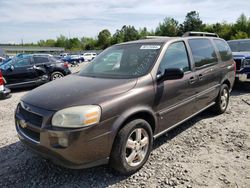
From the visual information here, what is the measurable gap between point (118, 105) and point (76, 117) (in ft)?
1.73

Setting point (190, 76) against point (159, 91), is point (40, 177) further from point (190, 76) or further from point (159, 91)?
point (190, 76)

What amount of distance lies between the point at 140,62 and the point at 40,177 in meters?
2.12

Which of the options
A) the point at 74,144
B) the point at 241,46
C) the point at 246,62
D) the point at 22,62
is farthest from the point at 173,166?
the point at 22,62

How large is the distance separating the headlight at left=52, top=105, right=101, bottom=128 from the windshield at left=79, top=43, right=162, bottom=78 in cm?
96

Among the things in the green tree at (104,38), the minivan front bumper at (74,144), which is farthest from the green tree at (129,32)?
the minivan front bumper at (74,144)

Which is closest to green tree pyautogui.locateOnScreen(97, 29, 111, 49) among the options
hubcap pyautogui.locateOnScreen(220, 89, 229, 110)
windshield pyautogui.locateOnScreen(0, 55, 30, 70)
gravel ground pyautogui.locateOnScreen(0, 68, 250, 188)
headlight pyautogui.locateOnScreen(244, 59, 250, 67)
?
windshield pyautogui.locateOnScreen(0, 55, 30, 70)

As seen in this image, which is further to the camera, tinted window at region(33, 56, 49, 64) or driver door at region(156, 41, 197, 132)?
tinted window at region(33, 56, 49, 64)

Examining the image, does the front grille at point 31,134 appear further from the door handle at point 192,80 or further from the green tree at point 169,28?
the green tree at point 169,28

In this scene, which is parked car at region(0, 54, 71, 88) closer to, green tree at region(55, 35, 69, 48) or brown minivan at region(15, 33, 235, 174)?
brown minivan at region(15, 33, 235, 174)

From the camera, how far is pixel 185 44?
14.2 ft

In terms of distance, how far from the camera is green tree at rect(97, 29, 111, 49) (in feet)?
305

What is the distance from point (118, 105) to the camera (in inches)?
115

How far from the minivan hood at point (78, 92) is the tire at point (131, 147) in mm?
475

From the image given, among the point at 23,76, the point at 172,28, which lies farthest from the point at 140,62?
the point at 172,28
